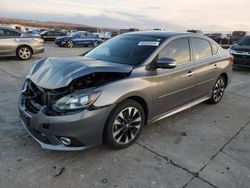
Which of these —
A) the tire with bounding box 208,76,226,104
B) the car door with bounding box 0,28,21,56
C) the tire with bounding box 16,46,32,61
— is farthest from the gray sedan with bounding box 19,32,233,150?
the tire with bounding box 16,46,32,61

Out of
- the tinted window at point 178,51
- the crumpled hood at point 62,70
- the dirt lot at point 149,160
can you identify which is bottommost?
the dirt lot at point 149,160

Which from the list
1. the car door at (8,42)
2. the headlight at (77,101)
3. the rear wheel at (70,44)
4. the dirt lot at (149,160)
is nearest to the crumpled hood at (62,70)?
the headlight at (77,101)

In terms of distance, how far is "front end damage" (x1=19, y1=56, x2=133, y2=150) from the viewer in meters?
2.78

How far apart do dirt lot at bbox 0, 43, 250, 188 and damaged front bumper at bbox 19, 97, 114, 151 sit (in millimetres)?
256

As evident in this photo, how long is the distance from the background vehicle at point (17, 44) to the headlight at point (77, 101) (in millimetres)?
8655

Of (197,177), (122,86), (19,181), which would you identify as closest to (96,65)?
(122,86)

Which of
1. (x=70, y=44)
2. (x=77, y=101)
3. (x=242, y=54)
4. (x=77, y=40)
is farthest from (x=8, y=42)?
(x=77, y=40)

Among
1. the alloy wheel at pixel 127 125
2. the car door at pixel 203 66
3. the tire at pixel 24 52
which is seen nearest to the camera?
the alloy wheel at pixel 127 125

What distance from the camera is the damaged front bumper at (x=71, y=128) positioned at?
2.77m

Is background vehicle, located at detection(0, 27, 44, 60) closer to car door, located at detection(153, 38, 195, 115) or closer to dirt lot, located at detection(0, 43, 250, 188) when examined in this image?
dirt lot, located at detection(0, 43, 250, 188)

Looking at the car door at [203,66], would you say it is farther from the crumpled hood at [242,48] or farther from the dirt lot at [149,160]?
the crumpled hood at [242,48]

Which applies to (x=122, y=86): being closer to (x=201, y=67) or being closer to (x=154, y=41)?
(x=154, y=41)

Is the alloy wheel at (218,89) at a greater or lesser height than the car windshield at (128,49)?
lesser

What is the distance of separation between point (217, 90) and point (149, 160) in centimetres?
299
